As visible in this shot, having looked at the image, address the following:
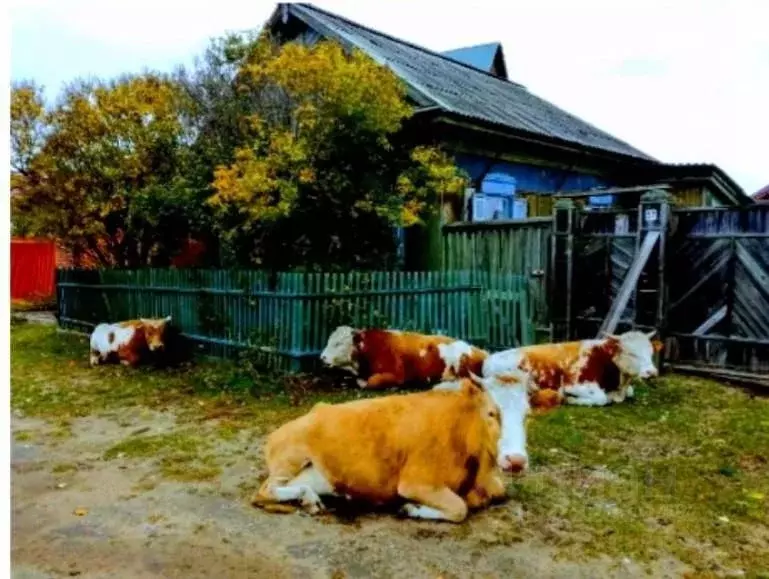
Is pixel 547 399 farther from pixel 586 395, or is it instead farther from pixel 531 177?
pixel 531 177

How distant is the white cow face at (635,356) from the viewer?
234 inches

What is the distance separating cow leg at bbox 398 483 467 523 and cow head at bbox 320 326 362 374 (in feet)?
10.5

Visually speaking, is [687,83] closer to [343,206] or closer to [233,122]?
[343,206]

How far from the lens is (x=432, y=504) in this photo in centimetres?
330

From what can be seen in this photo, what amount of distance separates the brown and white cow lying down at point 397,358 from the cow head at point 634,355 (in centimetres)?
127

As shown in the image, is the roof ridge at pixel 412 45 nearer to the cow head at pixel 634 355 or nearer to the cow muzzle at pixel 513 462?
the cow head at pixel 634 355

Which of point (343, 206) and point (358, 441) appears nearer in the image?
point (358, 441)

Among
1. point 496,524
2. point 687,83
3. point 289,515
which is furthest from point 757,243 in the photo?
point 289,515

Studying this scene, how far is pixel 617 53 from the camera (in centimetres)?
355

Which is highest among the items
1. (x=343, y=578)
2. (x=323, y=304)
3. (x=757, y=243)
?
(x=757, y=243)

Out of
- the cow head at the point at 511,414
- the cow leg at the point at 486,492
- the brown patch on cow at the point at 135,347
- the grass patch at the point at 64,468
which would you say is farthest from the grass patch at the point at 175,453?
the brown patch on cow at the point at 135,347

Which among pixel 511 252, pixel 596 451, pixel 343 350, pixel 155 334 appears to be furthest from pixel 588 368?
pixel 155 334

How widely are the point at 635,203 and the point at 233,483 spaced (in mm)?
10184

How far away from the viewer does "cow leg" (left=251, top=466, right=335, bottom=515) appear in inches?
134
